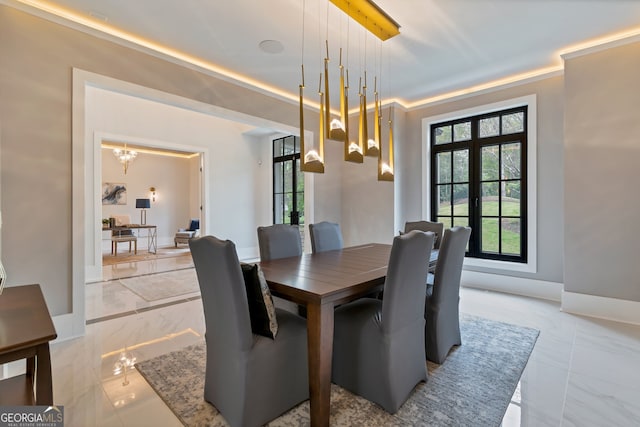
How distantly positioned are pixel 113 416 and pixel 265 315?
1.02 metres

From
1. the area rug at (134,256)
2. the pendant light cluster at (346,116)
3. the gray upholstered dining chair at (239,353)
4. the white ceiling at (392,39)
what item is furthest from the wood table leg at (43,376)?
the area rug at (134,256)

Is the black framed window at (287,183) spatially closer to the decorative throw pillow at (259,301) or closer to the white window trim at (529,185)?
the white window trim at (529,185)

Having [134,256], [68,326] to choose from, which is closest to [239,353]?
[68,326]

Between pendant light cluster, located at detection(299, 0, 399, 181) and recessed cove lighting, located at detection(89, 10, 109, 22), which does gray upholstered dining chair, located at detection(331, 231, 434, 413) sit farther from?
recessed cove lighting, located at detection(89, 10, 109, 22)

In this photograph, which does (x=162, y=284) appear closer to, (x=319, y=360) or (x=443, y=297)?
(x=319, y=360)

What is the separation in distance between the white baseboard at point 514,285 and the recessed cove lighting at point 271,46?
3837 mm

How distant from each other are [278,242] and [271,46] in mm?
2036

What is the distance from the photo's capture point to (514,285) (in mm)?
4043

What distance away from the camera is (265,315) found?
1637 millimetres

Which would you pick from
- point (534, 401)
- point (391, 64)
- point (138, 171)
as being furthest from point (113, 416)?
point (138, 171)

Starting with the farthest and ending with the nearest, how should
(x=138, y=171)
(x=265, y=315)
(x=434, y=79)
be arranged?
1. (x=138, y=171)
2. (x=434, y=79)
3. (x=265, y=315)

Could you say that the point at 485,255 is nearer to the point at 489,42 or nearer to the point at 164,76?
the point at 489,42

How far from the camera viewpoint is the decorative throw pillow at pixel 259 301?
1.63 m

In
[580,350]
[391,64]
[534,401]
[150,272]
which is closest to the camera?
[534,401]
